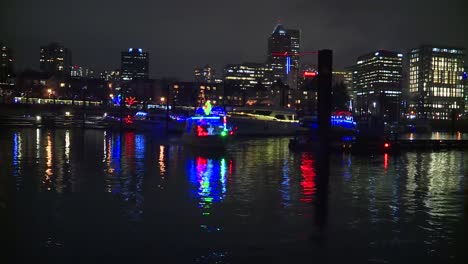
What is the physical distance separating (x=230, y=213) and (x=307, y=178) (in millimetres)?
8071

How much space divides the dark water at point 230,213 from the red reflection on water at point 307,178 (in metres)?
0.07

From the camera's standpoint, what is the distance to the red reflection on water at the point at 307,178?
16.9 m

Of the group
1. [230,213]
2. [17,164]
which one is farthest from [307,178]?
[17,164]

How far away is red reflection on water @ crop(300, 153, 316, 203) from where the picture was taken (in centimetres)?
1686

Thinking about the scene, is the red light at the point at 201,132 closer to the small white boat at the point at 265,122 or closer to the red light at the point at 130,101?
the small white boat at the point at 265,122

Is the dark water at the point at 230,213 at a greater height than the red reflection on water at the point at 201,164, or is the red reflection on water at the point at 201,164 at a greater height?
the red reflection on water at the point at 201,164

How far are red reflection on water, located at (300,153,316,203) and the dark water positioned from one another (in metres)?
0.07

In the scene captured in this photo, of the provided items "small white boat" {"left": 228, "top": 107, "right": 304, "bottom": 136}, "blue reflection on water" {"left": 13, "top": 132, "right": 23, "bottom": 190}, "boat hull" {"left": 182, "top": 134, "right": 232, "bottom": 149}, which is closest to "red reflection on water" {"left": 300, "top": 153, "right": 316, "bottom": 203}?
"boat hull" {"left": 182, "top": 134, "right": 232, "bottom": 149}

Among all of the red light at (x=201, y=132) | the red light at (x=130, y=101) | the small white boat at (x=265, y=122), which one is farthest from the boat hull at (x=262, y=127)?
the red light at (x=130, y=101)

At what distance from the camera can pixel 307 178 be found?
2125 centimetres

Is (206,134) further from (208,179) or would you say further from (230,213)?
(230,213)

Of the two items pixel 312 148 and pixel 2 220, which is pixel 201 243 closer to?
pixel 2 220

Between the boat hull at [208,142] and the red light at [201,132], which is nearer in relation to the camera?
the boat hull at [208,142]

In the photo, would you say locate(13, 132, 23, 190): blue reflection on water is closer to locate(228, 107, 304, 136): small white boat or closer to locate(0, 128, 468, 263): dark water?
locate(0, 128, 468, 263): dark water
